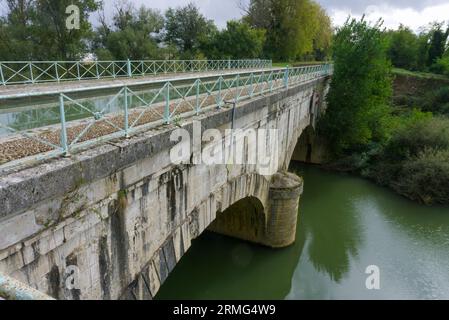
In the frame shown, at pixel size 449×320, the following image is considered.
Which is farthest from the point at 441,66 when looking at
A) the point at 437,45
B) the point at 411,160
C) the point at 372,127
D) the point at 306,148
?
the point at 411,160

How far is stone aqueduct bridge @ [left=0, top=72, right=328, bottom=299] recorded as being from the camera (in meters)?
3.02

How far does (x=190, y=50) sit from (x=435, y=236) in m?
26.9

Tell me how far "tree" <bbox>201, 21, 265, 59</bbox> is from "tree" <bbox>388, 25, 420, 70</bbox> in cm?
1812

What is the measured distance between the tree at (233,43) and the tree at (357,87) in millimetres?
12662

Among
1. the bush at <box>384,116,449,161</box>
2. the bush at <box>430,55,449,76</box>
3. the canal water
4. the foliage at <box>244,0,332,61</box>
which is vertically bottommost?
the canal water

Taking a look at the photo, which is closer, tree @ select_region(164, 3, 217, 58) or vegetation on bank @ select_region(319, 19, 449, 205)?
vegetation on bank @ select_region(319, 19, 449, 205)

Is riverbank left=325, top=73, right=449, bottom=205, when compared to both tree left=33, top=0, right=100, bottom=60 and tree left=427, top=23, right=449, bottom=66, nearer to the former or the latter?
tree left=33, top=0, right=100, bottom=60

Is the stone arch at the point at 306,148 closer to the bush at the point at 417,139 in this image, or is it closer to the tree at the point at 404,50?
the bush at the point at 417,139

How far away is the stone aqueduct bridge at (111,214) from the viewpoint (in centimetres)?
302

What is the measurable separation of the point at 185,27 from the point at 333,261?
95.4 ft

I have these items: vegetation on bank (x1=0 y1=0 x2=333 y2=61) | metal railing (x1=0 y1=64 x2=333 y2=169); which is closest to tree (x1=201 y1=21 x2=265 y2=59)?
vegetation on bank (x1=0 y1=0 x2=333 y2=61)

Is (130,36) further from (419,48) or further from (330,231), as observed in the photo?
(419,48)

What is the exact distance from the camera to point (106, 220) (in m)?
3.98
